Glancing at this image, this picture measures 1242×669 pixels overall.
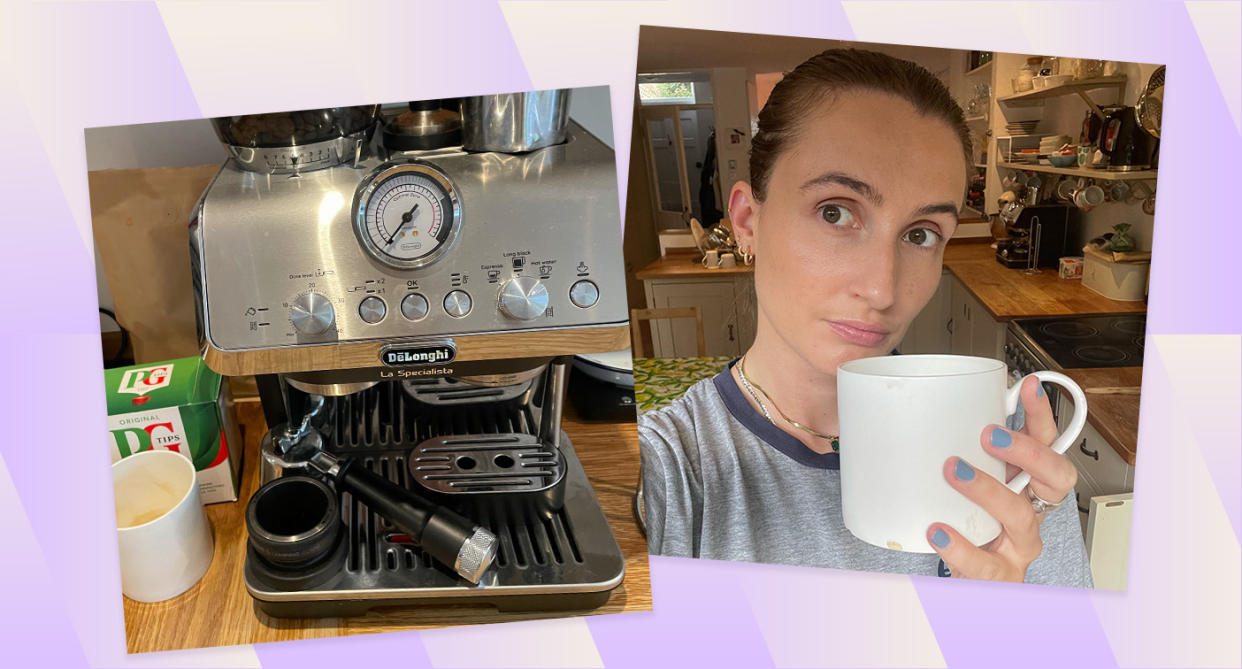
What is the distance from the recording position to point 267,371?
62 cm

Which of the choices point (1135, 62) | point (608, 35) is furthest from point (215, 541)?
point (1135, 62)

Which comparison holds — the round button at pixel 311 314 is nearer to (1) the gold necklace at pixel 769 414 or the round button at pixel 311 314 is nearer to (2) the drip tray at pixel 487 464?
(2) the drip tray at pixel 487 464

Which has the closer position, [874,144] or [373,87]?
[874,144]

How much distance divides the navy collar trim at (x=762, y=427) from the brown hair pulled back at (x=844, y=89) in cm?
17

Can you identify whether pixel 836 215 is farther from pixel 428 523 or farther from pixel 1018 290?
pixel 428 523

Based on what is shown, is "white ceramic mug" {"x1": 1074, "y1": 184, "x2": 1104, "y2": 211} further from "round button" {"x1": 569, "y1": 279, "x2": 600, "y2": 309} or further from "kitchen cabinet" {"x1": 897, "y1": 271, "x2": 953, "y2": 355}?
"round button" {"x1": 569, "y1": 279, "x2": 600, "y2": 309}

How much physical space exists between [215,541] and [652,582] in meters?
0.39

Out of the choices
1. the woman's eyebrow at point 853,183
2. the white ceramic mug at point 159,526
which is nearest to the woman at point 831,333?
the woman's eyebrow at point 853,183

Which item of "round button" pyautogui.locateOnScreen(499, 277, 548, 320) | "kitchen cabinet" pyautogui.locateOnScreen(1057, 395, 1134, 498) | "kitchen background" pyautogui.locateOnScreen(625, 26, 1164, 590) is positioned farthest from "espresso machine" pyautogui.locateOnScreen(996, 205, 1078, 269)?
"round button" pyautogui.locateOnScreen(499, 277, 548, 320)

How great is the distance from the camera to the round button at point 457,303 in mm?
619

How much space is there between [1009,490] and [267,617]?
22.4 inches

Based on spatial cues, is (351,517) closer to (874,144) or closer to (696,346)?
(696,346)

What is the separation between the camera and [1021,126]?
55 centimetres

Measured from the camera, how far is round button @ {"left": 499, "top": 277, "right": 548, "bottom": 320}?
0.61 meters
